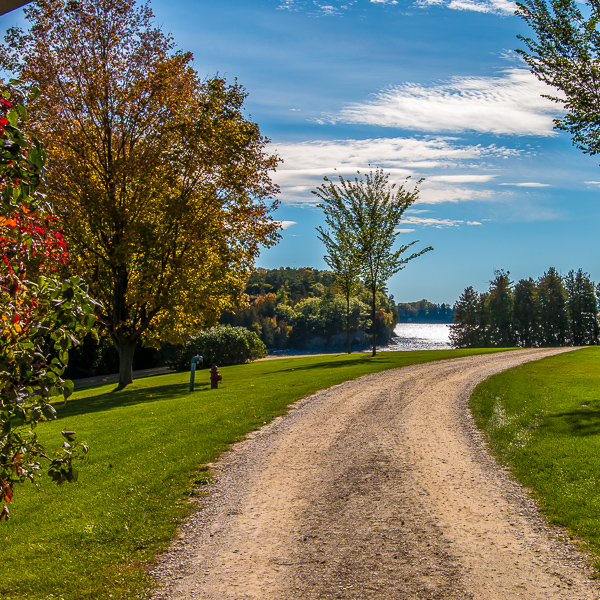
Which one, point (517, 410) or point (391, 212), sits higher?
point (391, 212)

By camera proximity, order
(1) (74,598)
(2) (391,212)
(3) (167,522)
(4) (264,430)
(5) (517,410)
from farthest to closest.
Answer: (2) (391,212), (5) (517,410), (4) (264,430), (3) (167,522), (1) (74,598)

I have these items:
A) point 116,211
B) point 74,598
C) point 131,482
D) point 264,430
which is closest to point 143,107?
point 116,211

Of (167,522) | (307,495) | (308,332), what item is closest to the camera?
(167,522)

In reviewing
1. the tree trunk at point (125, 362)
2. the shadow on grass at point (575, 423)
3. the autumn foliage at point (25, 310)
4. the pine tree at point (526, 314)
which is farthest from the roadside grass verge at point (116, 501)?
the pine tree at point (526, 314)

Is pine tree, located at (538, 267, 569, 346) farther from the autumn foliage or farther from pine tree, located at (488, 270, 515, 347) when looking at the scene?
the autumn foliage

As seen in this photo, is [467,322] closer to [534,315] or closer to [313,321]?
[534,315]

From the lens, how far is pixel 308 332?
8200 centimetres

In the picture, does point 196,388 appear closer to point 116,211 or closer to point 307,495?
point 116,211

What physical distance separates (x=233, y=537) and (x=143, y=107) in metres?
18.8

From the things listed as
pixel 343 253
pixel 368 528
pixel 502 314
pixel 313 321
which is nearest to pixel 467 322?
pixel 502 314

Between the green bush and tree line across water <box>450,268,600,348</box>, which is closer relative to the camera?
the green bush

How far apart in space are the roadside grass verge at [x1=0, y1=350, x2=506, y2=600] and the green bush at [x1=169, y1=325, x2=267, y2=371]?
19.3m

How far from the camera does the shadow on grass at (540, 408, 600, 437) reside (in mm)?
10633

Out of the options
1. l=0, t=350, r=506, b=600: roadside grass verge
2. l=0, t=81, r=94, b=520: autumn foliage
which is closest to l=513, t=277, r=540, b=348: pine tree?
l=0, t=350, r=506, b=600: roadside grass verge
